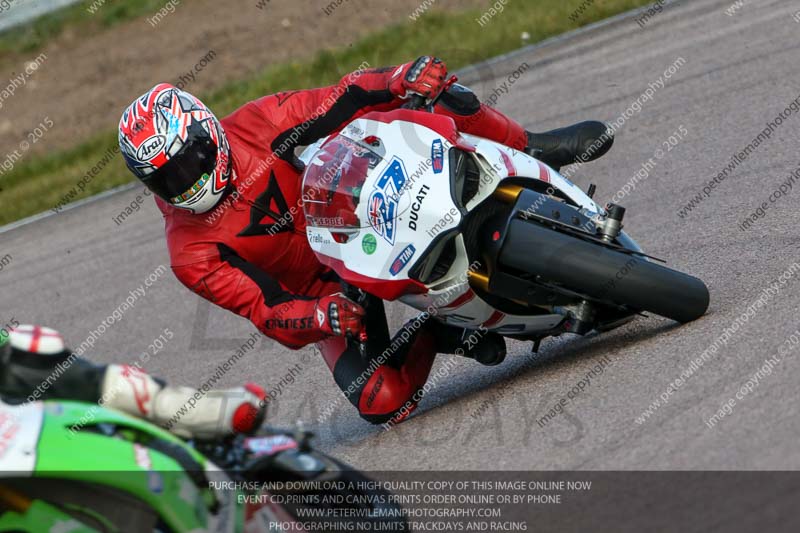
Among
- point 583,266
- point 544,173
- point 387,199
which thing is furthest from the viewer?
point 544,173

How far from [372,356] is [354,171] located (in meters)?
1.27

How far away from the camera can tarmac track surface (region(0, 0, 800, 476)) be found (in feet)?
14.5

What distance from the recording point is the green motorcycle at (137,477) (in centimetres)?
317

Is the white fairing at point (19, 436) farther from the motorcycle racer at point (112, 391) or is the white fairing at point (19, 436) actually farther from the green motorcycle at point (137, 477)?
the motorcycle racer at point (112, 391)

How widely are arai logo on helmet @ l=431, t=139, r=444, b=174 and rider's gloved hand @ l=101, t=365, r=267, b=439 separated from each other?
A: 4.85 ft

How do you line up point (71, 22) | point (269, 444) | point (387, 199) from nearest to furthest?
point (269, 444) → point (387, 199) → point (71, 22)

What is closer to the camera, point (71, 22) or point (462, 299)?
point (462, 299)

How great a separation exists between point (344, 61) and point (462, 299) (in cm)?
1015

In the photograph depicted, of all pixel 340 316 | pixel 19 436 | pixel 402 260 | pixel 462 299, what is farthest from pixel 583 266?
pixel 19 436

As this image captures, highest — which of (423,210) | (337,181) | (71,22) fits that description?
(423,210)

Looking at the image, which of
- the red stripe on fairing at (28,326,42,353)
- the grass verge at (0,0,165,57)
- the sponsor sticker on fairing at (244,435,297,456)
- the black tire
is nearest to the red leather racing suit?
the black tire

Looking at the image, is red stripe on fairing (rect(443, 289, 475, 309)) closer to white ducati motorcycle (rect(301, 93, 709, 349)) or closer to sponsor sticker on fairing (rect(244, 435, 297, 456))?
white ducati motorcycle (rect(301, 93, 709, 349))

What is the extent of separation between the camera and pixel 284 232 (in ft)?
19.1

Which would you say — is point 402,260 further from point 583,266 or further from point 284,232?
point 284,232
